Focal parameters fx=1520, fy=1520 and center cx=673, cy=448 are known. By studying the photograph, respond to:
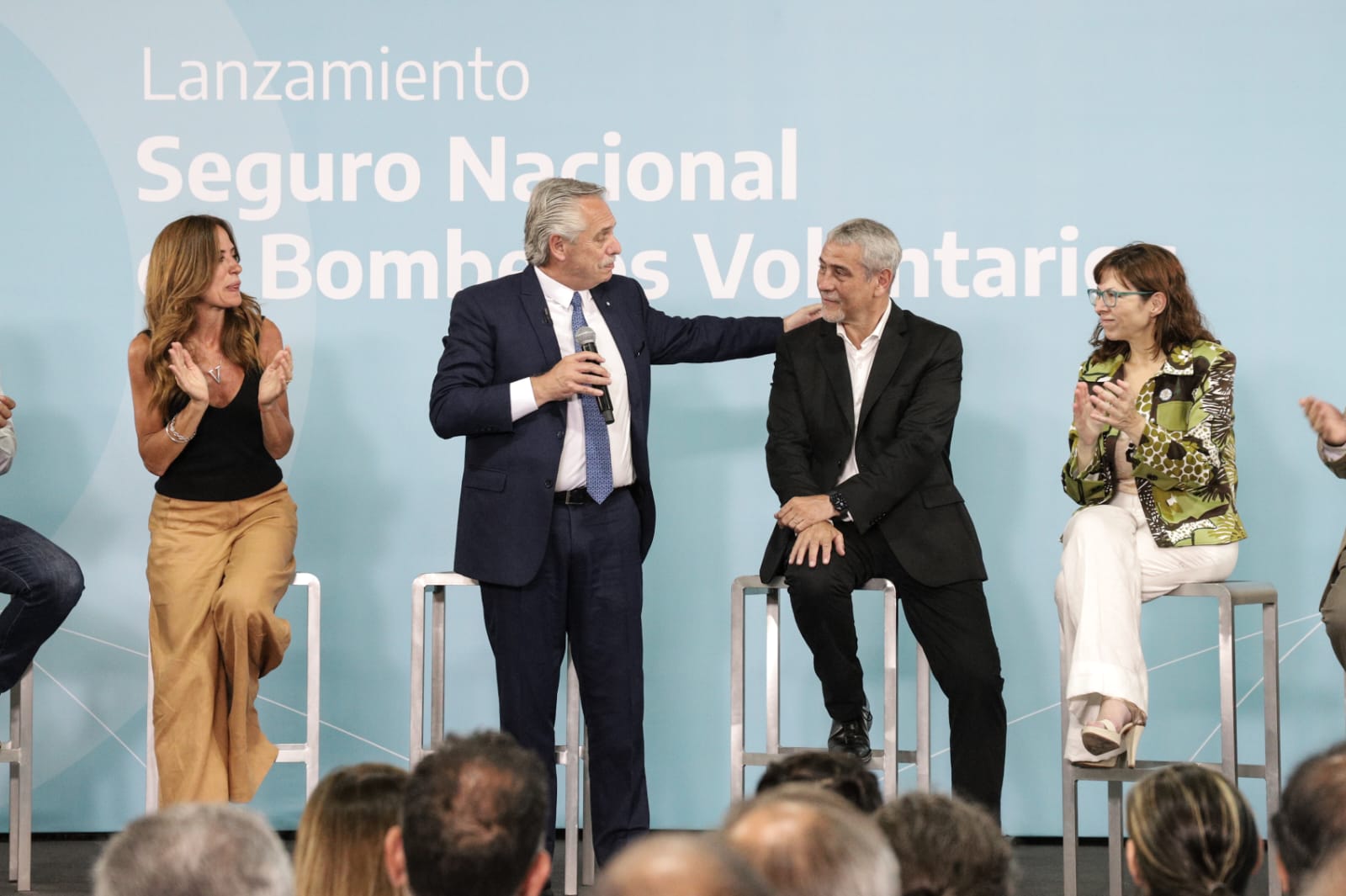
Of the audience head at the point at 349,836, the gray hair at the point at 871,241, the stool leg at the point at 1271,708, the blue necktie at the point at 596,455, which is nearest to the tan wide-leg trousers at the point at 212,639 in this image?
the blue necktie at the point at 596,455

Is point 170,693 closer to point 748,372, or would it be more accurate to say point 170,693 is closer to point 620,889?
point 748,372

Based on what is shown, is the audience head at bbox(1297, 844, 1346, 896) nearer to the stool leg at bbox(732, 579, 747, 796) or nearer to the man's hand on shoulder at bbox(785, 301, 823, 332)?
the stool leg at bbox(732, 579, 747, 796)

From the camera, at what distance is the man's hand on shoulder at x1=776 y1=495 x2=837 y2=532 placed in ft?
11.9

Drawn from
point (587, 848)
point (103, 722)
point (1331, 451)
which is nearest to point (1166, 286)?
point (1331, 451)

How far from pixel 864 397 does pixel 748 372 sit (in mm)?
848

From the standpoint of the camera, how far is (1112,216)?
4.46 m

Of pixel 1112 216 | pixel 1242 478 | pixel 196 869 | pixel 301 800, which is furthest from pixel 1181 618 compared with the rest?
pixel 196 869

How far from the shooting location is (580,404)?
12.1 feet

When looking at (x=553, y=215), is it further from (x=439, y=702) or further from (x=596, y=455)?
(x=439, y=702)

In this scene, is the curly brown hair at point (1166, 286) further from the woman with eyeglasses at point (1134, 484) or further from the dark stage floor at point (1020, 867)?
the dark stage floor at point (1020, 867)

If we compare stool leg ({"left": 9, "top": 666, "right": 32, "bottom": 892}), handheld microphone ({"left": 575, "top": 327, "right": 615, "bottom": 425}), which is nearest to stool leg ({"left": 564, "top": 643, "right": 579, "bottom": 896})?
handheld microphone ({"left": 575, "top": 327, "right": 615, "bottom": 425})

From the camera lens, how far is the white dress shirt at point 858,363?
376 cm

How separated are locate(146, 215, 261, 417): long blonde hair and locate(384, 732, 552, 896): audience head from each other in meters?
2.43

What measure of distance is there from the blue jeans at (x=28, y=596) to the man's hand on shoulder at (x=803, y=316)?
1909 millimetres
